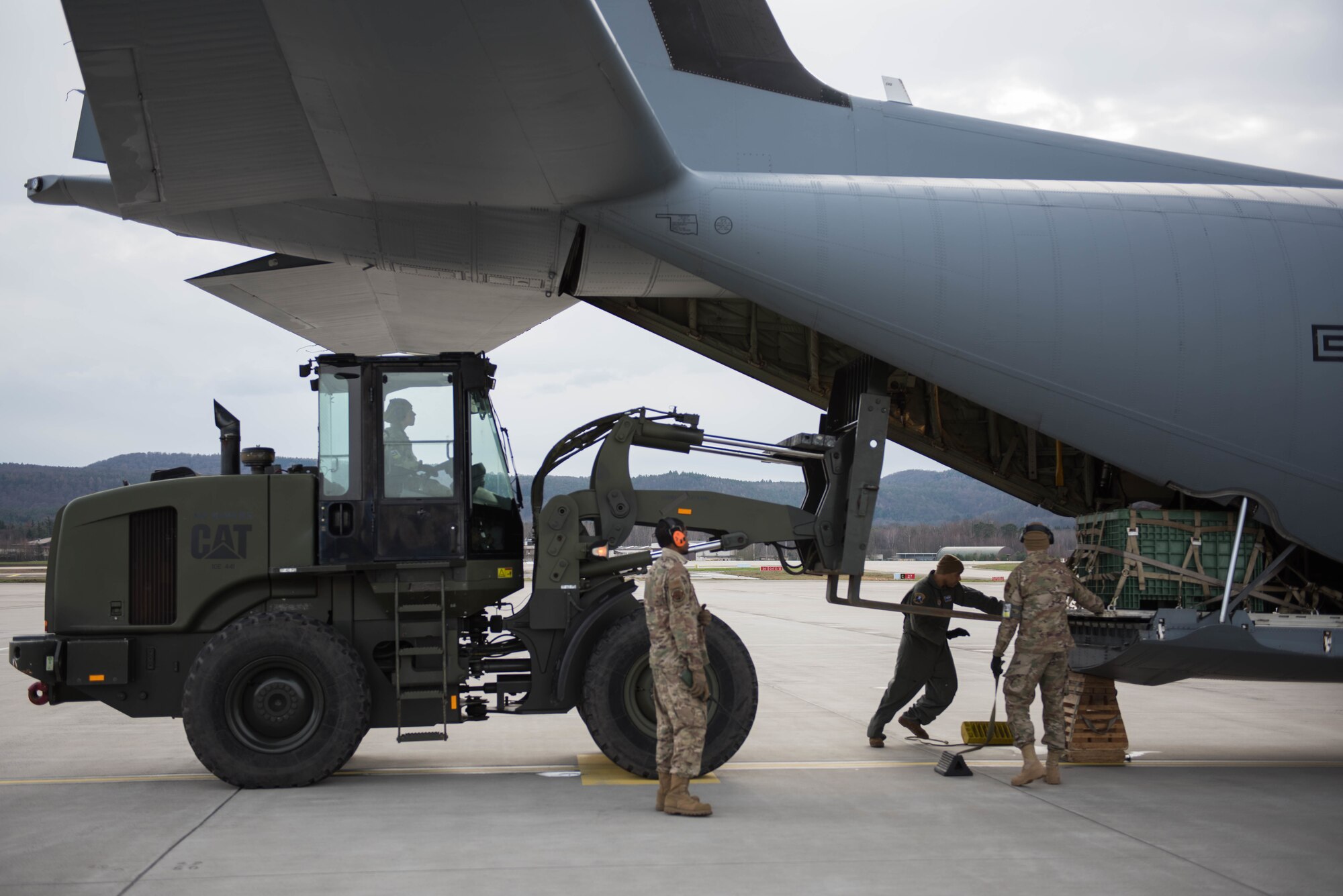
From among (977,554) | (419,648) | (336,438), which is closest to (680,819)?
(419,648)

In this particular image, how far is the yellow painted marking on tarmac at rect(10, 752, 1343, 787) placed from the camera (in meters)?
7.73

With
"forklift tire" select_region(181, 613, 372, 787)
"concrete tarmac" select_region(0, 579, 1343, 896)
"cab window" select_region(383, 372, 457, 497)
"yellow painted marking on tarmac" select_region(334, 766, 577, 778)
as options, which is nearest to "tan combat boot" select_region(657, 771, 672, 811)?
"concrete tarmac" select_region(0, 579, 1343, 896)

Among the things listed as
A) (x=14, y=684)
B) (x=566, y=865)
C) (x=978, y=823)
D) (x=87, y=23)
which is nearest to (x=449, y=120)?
(x=87, y=23)

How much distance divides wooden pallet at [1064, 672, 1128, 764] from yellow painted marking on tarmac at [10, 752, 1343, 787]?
0.09 meters

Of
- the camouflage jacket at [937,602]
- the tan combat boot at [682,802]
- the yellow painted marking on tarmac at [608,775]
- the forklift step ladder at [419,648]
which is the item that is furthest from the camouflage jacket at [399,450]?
the camouflage jacket at [937,602]

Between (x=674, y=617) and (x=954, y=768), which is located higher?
(x=674, y=617)

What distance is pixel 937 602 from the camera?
8.86 metres

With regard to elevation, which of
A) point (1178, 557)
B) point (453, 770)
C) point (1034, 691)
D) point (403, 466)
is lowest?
point (453, 770)

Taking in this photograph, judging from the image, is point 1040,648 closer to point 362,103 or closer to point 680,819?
point 680,819

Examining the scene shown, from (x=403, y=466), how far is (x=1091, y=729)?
553 centimetres

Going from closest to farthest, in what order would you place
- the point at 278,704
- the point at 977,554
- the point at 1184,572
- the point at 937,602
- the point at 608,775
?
the point at 278,704 < the point at 608,775 < the point at 1184,572 < the point at 937,602 < the point at 977,554

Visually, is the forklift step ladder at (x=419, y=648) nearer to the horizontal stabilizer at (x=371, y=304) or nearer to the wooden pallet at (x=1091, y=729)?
the horizontal stabilizer at (x=371, y=304)

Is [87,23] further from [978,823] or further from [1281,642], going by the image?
[1281,642]

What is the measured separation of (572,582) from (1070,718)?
3982 mm
